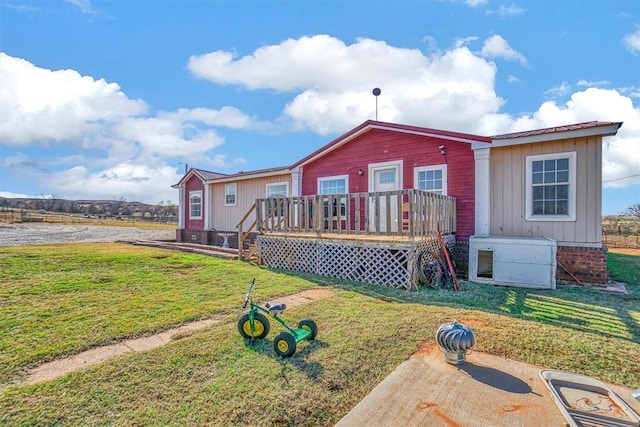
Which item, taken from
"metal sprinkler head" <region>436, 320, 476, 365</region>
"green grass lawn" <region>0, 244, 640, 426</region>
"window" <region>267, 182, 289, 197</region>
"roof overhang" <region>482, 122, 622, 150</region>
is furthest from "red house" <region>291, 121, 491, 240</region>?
"metal sprinkler head" <region>436, 320, 476, 365</region>

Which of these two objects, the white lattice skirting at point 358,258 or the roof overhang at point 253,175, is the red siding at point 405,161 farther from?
the white lattice skirting at point 358,258

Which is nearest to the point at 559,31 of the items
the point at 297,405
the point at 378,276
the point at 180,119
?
the point at 378,276

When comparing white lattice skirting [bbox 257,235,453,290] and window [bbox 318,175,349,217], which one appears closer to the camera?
white lattice skirting [bbox 257,235,453,290]

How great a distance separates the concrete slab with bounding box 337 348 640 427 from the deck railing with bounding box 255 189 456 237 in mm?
3606

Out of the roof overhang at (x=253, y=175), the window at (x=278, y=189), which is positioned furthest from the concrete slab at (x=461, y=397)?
the window at (x=278, y=189)

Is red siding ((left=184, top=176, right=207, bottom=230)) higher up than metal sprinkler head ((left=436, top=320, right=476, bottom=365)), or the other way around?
red siding ((left=184, top=176, right=207, bottom=230))

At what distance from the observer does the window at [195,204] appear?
52.5 ft

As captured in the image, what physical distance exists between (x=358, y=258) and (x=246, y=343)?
13.3ft

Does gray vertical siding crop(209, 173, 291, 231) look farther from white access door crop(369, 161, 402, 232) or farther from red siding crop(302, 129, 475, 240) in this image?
white access door crop(369, 161, 402, 232)

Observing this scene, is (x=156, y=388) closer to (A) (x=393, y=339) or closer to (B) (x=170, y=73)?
(A) (x=393, y=339)

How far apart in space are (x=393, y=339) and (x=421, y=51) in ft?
35.2

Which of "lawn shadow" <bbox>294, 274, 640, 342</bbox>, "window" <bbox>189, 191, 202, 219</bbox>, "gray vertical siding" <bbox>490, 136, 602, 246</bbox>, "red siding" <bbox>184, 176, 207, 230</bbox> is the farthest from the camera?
"window" <bbox>189, 191, 202, 219</bbox>

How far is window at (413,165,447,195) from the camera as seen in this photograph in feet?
28.6

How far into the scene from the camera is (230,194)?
14656 millimetres
